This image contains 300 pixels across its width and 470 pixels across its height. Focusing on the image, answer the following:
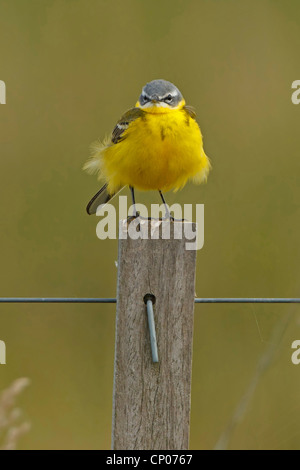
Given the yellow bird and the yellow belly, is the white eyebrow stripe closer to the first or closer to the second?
the yellow bird

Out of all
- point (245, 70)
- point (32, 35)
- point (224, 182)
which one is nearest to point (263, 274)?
point (224, 182)

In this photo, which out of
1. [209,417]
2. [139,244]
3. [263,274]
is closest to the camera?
[139,244]

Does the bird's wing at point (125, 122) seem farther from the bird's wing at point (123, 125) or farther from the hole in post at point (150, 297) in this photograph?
the hole in post at point (150, 297)

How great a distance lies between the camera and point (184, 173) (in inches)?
141

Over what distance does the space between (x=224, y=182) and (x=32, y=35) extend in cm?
153

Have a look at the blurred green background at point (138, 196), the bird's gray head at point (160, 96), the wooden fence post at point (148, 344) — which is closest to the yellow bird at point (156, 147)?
the bird's gray head at point (160, 96)

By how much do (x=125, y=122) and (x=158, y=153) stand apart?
1.05ft

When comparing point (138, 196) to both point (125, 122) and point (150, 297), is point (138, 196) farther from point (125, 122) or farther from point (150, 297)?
point (150, 297)

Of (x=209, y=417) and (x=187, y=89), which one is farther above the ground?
(x=187, y=89)

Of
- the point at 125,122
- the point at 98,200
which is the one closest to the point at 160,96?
the point at 125,122

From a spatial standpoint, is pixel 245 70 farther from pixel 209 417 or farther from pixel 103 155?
pixel 209 417

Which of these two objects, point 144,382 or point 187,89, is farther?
point 187,89

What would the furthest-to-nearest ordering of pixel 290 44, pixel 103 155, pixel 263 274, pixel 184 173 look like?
pixel 290 44, pixel 263 274, pixel 103 155, pixel 184 173

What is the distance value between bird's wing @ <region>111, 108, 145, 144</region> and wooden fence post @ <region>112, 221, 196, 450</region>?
1464mm
